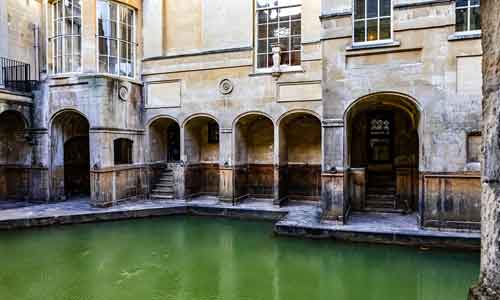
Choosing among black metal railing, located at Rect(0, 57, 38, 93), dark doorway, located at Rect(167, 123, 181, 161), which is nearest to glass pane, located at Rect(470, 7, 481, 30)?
dark doorway, located at Rect(167, 123, 181, 161)

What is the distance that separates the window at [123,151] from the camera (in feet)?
40.8

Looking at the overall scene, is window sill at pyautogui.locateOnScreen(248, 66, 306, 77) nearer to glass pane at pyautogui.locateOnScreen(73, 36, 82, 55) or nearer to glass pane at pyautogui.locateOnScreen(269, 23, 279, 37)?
glass pane at pyautogui.locateOnScreen(269, 23, 279, 37)

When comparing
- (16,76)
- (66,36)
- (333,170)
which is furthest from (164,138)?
(333,170)

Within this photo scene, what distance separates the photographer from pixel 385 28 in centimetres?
851

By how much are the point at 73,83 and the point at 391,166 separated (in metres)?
11.5

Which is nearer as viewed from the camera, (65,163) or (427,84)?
(427,84)

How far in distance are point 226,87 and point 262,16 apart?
2.90 meters

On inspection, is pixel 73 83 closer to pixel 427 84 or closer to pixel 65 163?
pixel 65 163

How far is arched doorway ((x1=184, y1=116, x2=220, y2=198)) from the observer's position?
42.9 ft

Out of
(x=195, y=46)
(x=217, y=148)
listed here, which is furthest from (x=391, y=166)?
(x=195, y=46)

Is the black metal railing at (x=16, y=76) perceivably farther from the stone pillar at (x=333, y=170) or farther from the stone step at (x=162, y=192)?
the stone pillar at (x=333, y=170)

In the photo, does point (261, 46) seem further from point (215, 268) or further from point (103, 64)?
point (215, 268)

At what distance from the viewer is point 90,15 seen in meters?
11.5

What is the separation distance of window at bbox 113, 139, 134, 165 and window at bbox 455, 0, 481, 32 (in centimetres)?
1095
